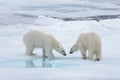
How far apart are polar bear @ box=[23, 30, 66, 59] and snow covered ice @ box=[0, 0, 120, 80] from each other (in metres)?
0.15

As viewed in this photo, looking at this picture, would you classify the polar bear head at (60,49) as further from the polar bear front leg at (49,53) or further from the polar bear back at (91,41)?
the polar bear back at (91,41)

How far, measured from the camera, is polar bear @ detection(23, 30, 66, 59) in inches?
283

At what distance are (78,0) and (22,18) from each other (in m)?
7.33

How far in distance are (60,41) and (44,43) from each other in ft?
5.95

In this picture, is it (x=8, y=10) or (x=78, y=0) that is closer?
(x=8, y=10)

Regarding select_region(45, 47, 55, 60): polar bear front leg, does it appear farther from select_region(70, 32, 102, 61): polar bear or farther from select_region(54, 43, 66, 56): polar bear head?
select_region(70, 32, 102, 61): polar bear

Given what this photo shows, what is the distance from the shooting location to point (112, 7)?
1861 centimetres

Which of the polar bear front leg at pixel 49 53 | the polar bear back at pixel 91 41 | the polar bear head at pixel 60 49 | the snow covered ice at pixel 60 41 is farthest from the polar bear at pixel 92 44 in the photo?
the polar bear front leg at pixel 49 53

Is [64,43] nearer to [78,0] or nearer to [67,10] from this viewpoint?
[67,10]

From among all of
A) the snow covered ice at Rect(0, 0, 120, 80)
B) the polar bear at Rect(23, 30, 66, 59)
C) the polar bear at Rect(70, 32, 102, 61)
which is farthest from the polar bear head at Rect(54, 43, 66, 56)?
the polar bear at Rect(70, 32, 102, 61)

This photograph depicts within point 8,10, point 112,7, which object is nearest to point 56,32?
point 8,10

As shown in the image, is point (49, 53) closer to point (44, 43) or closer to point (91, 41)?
point (44, 43)

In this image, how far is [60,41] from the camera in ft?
29.8

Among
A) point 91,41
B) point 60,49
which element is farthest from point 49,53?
point 91,41
